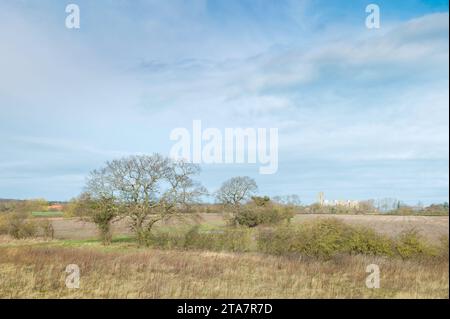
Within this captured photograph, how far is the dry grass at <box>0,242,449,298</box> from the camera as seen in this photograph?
1084cm

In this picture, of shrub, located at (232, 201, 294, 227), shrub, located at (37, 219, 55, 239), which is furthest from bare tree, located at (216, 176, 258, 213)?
shrub, located at (37, 219, 55, 239)

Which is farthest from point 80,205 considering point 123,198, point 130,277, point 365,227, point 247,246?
point 365,227

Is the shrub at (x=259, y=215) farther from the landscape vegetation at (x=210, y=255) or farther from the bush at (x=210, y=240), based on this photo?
the bush at (x=210, y=240)

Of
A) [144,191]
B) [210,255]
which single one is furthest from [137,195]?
[210,255]

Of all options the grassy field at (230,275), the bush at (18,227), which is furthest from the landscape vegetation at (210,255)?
the bush at (18,227)

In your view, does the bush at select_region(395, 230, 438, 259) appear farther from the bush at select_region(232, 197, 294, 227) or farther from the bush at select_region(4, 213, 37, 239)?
the bush at select_region(4, 213, 37, 239)

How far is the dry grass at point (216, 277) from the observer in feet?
35.6

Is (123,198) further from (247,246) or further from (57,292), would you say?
(57,292)

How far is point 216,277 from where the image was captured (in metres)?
13.8

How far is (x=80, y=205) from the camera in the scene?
107 feet

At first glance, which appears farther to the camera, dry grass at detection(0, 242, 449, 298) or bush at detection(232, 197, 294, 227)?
bush at detection(232, 197, 294, 227)

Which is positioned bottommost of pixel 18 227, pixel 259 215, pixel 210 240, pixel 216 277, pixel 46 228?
pixel 46 228

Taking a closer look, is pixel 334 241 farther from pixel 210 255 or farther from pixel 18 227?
pixel 18 227
